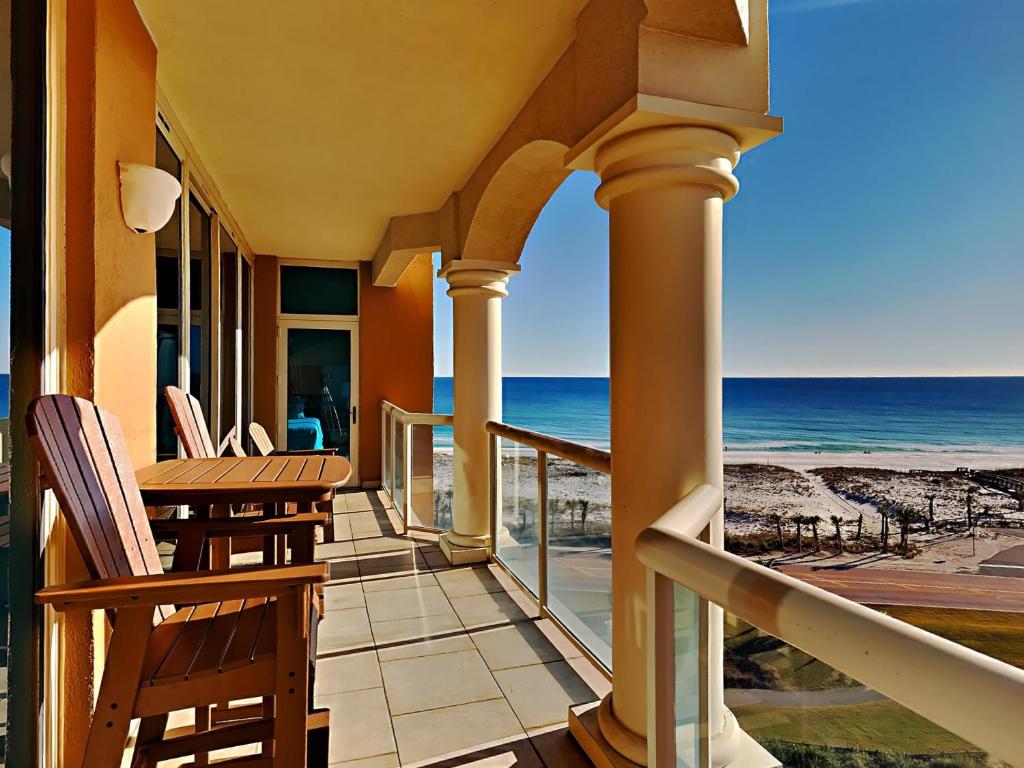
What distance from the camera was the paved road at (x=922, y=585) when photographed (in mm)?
12539

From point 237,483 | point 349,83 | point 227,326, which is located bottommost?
point 237,483

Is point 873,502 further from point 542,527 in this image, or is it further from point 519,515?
point 542,527

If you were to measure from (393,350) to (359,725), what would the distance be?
5.39 meters

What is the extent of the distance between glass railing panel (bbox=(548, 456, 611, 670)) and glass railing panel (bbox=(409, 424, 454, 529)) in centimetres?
156

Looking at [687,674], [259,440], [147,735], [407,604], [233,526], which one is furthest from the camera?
[259,440]

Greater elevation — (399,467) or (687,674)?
(687,674)

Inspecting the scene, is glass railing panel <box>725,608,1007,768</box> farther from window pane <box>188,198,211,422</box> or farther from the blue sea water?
the blue sea water

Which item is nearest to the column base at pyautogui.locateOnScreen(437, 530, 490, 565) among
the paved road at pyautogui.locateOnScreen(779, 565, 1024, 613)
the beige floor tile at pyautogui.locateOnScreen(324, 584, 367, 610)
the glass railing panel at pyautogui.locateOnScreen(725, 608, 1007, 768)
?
the beige floor tile at pyautogui.locateOnScreen(324, 584, 367, 610)

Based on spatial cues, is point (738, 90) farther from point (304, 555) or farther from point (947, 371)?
point (947, 371)

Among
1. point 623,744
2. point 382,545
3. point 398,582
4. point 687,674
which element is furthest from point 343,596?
point 687,674

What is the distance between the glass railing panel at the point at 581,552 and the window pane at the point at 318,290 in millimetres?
5043

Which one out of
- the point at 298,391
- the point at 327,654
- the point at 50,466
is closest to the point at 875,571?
the point at 298,391

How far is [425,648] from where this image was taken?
2.80 meters

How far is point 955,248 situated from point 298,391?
116 ft
